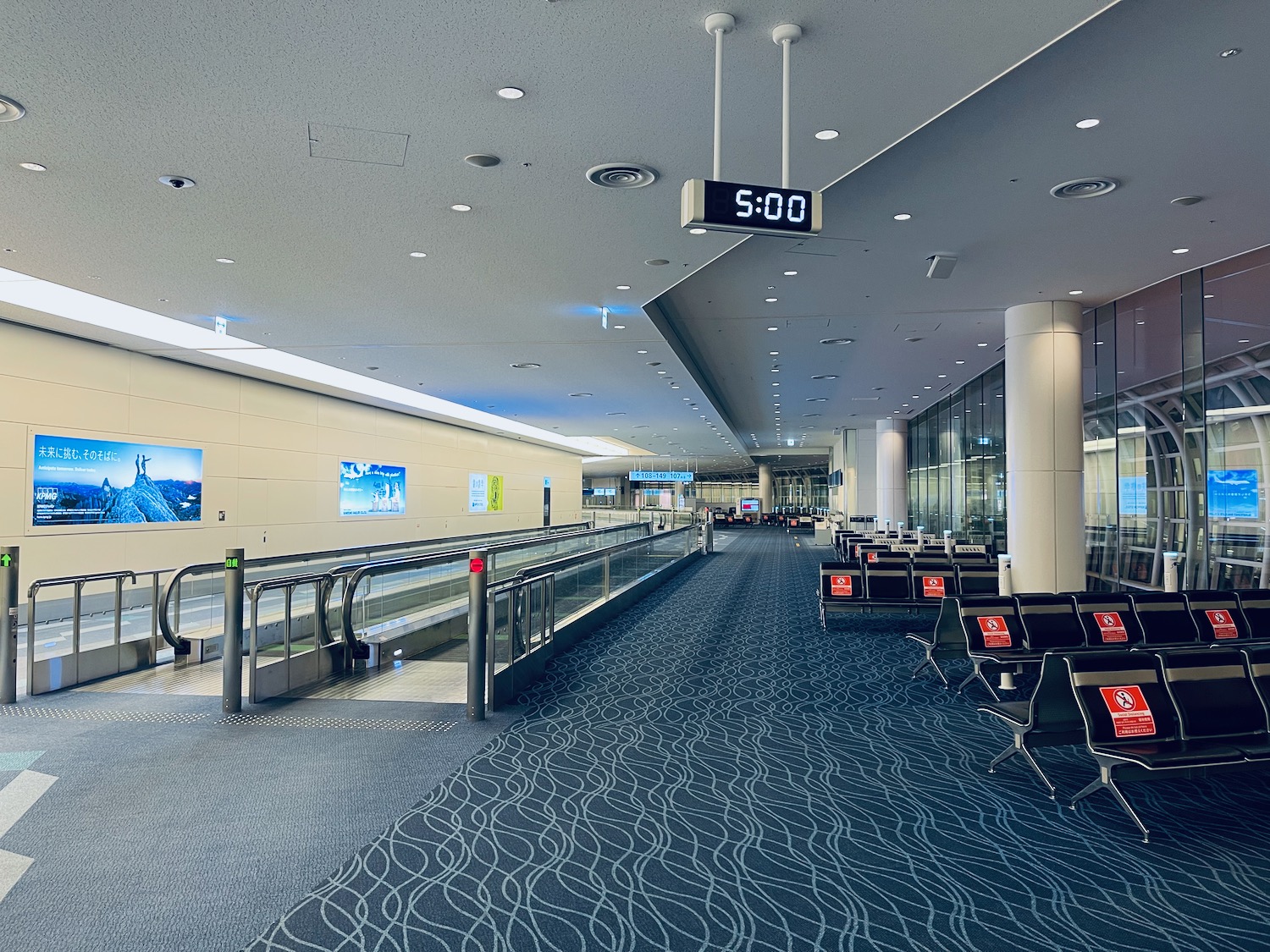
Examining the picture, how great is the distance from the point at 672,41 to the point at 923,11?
1211 millimetres

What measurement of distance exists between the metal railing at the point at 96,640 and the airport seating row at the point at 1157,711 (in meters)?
A: 7.55

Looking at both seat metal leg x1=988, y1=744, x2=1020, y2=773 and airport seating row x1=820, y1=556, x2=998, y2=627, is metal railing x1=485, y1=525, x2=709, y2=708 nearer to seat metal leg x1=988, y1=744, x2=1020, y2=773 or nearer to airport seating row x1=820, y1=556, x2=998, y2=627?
airport seating row x1=820, y1=556, x2=998, y2=627

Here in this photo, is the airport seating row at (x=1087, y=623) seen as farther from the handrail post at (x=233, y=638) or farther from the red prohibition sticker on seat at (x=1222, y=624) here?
the handrail post at (x=233, y=638)

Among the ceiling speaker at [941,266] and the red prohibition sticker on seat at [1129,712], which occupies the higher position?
the ceiling speaker at [941,266]

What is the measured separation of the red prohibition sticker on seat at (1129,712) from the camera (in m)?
4.38

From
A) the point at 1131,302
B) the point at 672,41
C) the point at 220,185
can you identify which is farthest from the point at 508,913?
the point at 1131,302

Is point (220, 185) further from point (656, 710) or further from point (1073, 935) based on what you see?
point (1073, 935)

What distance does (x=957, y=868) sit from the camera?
367 cm

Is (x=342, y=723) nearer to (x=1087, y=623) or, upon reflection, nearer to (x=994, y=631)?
(x=994, y=631)

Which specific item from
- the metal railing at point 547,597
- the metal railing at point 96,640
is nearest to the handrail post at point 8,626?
the metal railing at point 96,640

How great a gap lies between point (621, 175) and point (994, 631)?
15.4 feet

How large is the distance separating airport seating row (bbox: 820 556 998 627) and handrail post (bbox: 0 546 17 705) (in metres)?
8.53

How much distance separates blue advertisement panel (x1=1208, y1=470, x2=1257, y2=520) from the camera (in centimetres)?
867

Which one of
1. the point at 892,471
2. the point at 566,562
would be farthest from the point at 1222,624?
the point at 892,471
